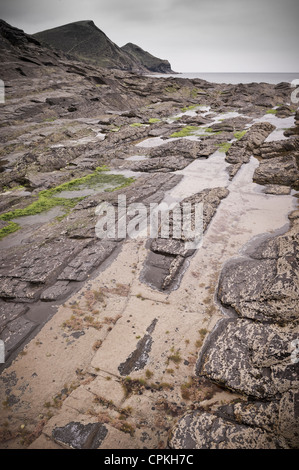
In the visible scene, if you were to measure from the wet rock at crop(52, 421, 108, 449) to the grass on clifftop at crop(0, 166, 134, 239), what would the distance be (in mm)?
7317

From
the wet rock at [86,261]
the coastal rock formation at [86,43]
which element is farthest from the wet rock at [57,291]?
the coastal rock formation at [86,43]

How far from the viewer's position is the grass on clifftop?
33.5 feet

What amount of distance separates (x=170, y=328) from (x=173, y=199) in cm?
681

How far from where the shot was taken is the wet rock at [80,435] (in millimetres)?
3451

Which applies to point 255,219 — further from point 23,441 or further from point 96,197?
point 23,441

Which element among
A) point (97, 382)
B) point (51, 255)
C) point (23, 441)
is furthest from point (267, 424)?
point (51, 255)

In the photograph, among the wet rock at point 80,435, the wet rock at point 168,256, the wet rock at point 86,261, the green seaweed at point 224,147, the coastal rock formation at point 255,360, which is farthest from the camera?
the green seaweed at point 224,147

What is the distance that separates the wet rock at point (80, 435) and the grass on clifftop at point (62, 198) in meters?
7.32

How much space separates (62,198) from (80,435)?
1011 centimetres

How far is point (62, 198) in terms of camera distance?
1189cm

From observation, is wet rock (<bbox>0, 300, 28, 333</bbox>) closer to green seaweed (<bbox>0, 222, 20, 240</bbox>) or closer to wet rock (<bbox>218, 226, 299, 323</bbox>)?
green seaweed (<bbox>0, 222, 20, 240</bbox>)

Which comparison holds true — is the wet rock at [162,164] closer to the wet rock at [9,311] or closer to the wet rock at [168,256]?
the wet rock at [168,256]

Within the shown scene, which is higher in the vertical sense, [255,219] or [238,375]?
[255,219]

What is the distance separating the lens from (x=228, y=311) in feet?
18.1
